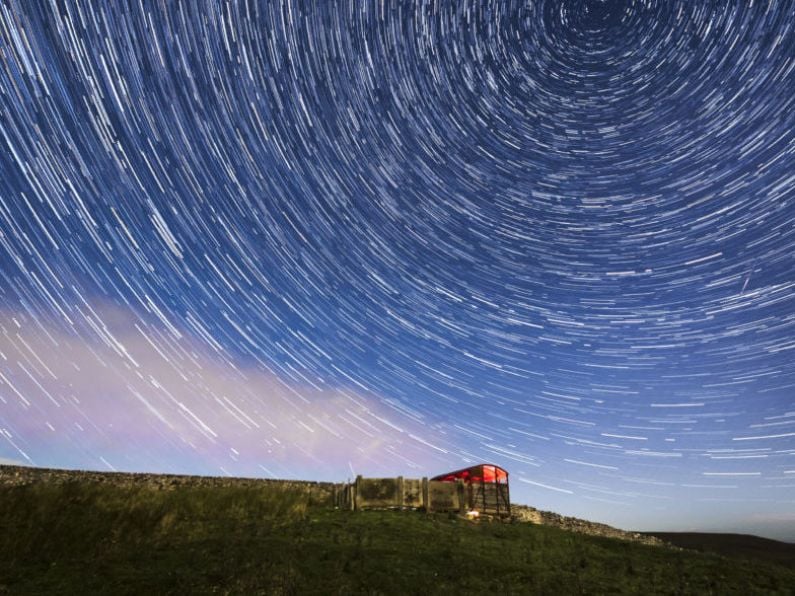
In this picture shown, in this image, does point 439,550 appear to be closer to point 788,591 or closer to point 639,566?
point 639,566

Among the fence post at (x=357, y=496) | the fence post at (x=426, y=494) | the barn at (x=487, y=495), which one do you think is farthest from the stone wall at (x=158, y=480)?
the barn at (x=487, y=495)

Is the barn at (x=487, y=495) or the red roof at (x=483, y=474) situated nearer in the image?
the barn at (x=487, y=495)

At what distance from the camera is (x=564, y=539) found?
2122cm

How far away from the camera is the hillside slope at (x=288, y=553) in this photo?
11250mm

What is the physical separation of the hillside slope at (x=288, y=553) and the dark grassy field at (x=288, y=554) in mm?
44

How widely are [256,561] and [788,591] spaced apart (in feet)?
55.5

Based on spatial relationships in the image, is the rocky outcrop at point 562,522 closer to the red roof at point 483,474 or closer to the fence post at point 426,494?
the red roof at point 483,474

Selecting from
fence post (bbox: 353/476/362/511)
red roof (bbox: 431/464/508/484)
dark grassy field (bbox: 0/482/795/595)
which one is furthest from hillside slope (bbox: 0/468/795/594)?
red roof (bbox: 431/464/508/484)

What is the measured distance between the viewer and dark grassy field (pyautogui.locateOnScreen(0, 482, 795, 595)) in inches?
442

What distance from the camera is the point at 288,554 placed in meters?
13.1

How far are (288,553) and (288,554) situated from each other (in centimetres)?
13

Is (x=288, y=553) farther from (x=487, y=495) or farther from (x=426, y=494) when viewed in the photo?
(x=487, y=495)

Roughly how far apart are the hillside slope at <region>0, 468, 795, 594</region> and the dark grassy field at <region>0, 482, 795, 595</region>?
0.15 ft

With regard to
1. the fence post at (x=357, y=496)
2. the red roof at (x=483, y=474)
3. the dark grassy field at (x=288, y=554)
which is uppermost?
the red roof at (x=483, y=474)
